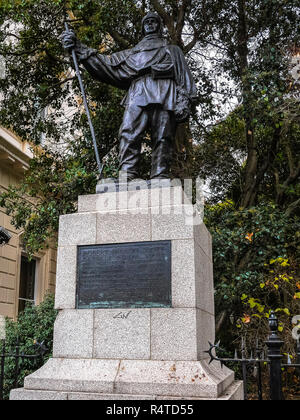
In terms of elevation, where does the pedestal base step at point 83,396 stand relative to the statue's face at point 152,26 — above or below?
below

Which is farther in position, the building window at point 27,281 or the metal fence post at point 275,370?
the building window at point 27,281

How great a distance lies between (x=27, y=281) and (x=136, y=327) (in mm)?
12099

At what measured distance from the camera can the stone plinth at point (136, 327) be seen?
14.0 ft

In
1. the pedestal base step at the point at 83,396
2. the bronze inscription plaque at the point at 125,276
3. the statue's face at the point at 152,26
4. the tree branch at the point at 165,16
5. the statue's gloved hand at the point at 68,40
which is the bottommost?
the pedestal base step at the point at 83,396

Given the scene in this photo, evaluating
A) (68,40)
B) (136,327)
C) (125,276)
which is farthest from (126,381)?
(68,40)

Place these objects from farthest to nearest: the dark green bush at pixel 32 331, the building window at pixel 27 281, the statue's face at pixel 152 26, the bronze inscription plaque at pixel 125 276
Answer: the building window at pixel 27 281 → the dark green bush at pixel 32 331 → the statue's face at pixel 152 26 → the bronze inscription plaque at pixel 125 276

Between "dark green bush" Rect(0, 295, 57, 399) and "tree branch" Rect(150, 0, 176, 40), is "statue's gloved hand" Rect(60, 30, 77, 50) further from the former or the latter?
"tree branch" Rect(150, 0, 176, 40)

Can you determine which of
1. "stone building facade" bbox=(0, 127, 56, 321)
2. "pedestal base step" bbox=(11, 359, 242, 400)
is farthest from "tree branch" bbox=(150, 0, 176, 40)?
"pedestal base step" bbox=(11, 359, 242, 400)

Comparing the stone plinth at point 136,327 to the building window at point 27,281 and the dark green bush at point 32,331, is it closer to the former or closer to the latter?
the dark green bush at point 32,331

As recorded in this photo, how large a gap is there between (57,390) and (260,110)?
7512 millimetres

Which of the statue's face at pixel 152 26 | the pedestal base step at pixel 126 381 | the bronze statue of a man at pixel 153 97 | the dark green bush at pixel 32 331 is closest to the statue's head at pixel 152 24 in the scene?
the statue's face at pixel 152 26

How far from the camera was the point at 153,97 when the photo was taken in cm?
571

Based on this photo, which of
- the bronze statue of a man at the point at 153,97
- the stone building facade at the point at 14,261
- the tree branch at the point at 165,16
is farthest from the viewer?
the stone building facade at the point at 14,261

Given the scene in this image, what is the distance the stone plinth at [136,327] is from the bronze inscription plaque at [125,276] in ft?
0.23
